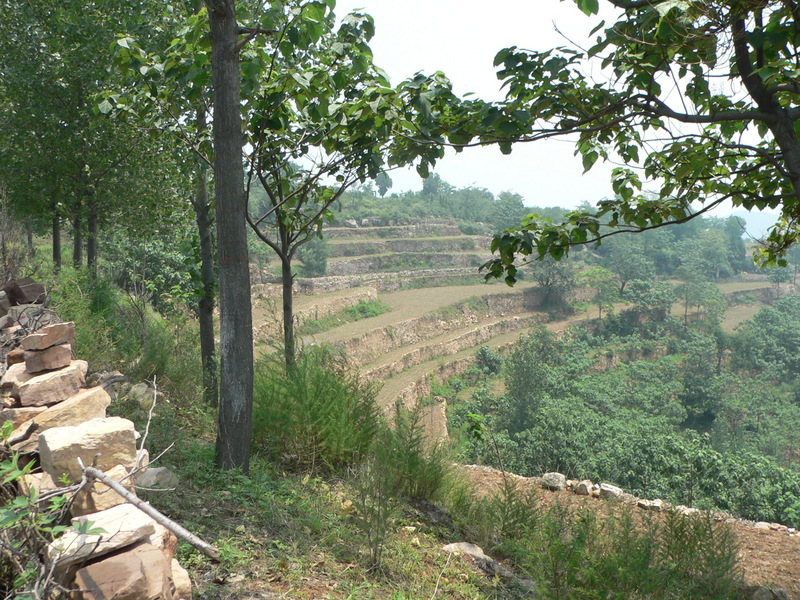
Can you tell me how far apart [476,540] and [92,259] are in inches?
367

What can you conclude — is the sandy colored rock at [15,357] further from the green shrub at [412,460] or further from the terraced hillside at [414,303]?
the terraced hillside at [414,303]

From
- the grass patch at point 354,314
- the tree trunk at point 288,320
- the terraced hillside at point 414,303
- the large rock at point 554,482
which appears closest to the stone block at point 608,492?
the large rock at point 554,482

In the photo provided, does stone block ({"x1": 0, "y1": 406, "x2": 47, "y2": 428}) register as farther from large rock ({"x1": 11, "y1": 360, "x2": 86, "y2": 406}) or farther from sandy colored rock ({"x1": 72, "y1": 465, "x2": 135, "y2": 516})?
sandy colored rock ({"x1": 72, "y1": 465, "x2": 135, "y2": 516})

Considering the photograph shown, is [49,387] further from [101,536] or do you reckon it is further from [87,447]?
[101,536]

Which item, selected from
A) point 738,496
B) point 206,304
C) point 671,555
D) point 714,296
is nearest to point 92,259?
point 206,304

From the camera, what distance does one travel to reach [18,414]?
11.0 feet

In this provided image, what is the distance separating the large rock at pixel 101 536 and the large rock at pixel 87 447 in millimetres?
269

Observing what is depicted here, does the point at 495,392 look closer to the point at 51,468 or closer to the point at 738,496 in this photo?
the point at 738,496

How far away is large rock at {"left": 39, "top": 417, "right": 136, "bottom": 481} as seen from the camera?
2.38 metres

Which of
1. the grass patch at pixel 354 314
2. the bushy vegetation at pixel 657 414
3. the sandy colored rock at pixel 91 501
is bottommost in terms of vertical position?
the bushy vegetation at pixel 657 414

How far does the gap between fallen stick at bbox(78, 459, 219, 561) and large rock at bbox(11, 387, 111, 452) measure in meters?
1.00

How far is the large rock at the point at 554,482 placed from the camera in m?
7.26

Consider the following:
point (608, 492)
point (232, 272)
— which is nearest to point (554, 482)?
point (608, 492)

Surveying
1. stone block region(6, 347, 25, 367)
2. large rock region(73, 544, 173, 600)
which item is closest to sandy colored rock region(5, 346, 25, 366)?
stone block region(6, 347, 25, 367)
